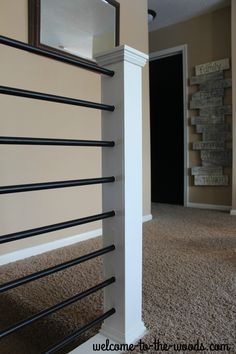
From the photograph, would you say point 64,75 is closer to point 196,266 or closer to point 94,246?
point 94,246

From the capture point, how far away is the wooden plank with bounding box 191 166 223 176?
363cm

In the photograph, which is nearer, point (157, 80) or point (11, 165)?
point (11, 165)

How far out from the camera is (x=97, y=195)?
8.33ft

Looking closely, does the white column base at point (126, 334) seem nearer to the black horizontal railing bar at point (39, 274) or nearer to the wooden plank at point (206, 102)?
the black horizontal railing bar at point (39, 274)

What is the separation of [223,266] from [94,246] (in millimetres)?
888

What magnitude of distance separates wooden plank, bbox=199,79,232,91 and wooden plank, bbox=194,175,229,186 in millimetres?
1035

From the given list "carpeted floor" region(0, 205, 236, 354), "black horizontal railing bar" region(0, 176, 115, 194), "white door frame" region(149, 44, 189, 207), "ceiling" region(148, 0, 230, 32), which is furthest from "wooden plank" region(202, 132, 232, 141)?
"black horizontal railing bar" region(0, 176, 115, 194)

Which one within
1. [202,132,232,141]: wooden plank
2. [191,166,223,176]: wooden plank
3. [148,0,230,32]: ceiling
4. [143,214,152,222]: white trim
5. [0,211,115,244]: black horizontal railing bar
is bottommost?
[143,214,152,222]: white trim

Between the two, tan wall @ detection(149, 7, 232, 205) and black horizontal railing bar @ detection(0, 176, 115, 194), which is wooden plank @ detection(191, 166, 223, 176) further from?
black horizontal railing bar @ detection(0, 176, 115, 194)

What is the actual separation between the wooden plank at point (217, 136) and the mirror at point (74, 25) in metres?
1.61

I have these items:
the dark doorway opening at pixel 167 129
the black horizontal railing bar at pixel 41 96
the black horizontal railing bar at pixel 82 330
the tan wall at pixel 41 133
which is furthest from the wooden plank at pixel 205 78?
the black horizontal railing bar at pixel 82 330

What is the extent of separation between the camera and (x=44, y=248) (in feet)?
6.91

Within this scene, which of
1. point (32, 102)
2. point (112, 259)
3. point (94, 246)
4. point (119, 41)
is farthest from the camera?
point (119, 41)

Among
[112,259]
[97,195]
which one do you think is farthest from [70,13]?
[112,259]
